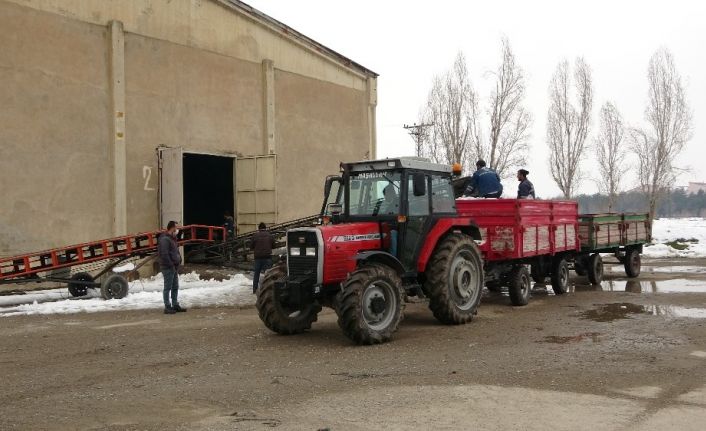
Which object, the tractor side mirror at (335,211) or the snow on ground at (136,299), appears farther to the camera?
the snow on ground at (136,299)

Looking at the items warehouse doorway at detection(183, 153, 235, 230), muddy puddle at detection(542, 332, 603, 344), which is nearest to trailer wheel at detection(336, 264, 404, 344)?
muddy puddle at detection(542, 332, 603, 344)

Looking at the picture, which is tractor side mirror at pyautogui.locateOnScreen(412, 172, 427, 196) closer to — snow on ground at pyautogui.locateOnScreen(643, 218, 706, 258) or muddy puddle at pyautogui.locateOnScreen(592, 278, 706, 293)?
muddy puddle at pyautogui.locateOnScreen(592, 278, 706, 293)

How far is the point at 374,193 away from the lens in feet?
30.6

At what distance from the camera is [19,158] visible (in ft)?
46.8

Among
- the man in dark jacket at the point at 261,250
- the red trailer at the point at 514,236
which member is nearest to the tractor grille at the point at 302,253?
the red trailer at the point at 514,236

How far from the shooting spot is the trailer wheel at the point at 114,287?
1365 centimetres

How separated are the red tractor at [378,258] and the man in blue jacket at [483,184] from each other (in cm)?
235

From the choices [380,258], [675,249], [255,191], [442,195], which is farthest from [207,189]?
[675,249]

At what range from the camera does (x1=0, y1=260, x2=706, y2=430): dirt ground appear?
5.22m

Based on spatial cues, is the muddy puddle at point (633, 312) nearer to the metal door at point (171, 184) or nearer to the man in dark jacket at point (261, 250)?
the man in dark jacket at point (261, 250)

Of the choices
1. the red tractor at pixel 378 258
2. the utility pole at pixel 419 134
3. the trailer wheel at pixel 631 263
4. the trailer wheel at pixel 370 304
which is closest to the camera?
the trailer wheel at pixel 370 304

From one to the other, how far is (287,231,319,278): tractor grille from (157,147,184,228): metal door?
29.7 feet

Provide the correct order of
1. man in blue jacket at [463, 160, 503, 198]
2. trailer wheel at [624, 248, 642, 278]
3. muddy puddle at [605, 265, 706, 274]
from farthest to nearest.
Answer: muddy puddle at [605, 265, 706, 274], trailer wheel at [624, 248, 642, 278], man in blue jacket at [463, 160, 503, 198]

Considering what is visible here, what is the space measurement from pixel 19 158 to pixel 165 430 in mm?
11470
